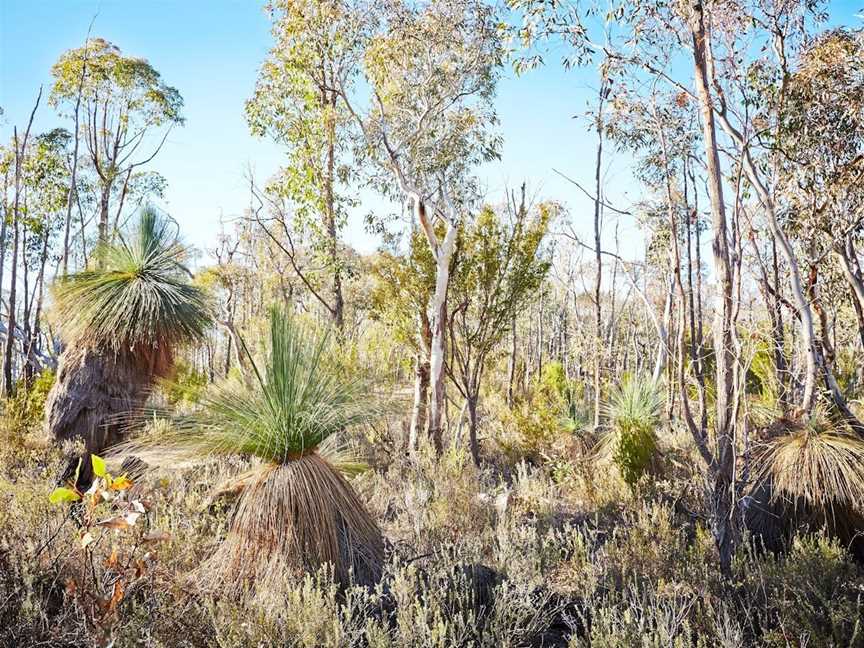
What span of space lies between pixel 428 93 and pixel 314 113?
2.02 metres

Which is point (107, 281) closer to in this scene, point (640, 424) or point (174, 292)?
point (174, 292)

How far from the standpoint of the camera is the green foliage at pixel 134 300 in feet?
18.0

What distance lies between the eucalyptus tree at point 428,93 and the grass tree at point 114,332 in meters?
3.34

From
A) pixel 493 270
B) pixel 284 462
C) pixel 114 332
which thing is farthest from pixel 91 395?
pixel 493 270

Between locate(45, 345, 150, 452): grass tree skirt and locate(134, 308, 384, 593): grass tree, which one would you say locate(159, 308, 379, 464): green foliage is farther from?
locate(45, 345, 150, 452): grass tree skirt

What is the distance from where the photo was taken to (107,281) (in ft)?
18.4

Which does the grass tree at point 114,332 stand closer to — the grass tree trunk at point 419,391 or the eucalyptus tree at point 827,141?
the grass tree trunk at point 419,391

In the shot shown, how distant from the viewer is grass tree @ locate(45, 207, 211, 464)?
549 cm

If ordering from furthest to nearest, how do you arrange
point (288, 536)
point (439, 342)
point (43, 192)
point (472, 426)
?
point (43, 192) < point (472, 426) < point (439, 342) < point (288, 536)

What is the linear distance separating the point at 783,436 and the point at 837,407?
0.55 metres

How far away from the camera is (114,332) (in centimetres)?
546

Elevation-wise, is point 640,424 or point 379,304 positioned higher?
point 379,304

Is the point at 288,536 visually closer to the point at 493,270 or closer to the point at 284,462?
the point at 284,462

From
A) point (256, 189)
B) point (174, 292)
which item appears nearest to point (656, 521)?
point (174, 292)
